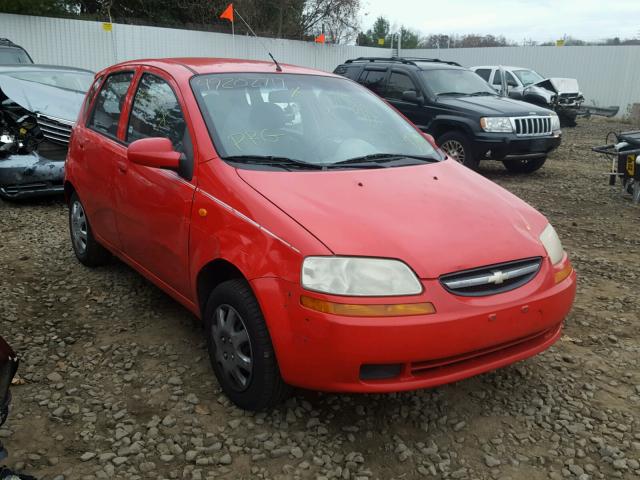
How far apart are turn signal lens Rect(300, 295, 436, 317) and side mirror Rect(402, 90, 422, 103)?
747 centimetres

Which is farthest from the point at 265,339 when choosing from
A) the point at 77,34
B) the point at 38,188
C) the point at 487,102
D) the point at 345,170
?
Answer: the point at 77,34

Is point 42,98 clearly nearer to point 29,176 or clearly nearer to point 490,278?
point 29,176

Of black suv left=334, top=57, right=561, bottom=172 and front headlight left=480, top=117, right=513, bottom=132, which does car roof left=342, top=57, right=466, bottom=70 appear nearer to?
black suv left=334, top=57, right=561, bottom=172

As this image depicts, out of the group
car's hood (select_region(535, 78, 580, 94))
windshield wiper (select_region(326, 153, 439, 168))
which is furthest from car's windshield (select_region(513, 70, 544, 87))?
windshield wiper (select_region(326, 153, 439, 168))

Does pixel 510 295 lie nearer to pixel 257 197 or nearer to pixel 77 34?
pixel 257 197

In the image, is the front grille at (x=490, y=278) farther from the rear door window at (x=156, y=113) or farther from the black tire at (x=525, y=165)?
the black tire at (x=525, y=165)

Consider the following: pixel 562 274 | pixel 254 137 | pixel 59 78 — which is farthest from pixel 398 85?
pixel 562 274

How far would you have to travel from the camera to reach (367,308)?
2346 mm

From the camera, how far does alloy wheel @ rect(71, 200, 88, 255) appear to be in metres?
4.73

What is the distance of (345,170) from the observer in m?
3.13

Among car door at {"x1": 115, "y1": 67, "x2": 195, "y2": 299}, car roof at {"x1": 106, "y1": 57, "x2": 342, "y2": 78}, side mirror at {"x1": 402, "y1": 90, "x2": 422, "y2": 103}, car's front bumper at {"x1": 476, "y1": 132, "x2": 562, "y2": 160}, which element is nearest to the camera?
car door at {"x1": 115, "y1": 67, "x2": 195, "y2": 299}

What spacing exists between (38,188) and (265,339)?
5219mm

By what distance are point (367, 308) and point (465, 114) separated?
23.2 feet

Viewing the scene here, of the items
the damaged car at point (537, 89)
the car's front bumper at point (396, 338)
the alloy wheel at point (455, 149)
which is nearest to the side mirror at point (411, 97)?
the alloy wheel at point (455, 149)
